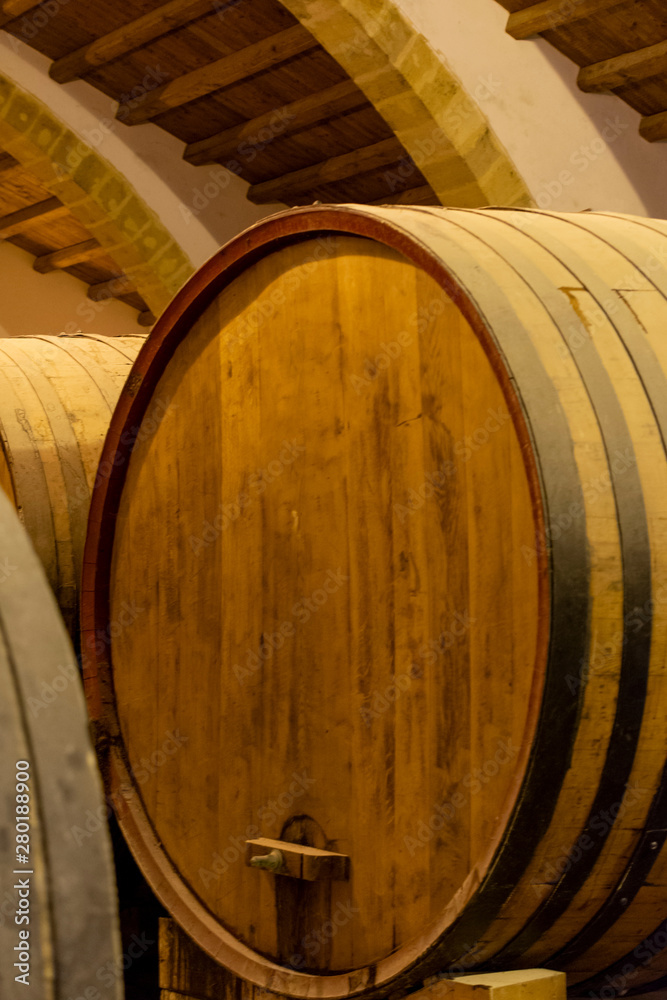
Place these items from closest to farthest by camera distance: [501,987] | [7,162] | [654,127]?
[501,987] → [654,127] → [7,162]

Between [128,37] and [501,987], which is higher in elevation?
[128,37]

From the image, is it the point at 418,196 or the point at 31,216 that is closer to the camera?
the point at 418,196

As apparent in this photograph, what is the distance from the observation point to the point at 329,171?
7719mm

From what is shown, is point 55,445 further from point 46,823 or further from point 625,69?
point 625,69

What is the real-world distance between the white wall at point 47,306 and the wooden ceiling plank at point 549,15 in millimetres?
Answer: 6062

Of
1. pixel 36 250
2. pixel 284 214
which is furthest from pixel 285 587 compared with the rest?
pixel 36 250

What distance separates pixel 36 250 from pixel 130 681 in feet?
30.5

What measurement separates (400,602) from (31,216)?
869 centimetres

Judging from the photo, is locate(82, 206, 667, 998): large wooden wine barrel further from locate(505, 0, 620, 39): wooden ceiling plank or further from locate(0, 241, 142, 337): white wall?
locate(0, 241, 142, 337): white wall

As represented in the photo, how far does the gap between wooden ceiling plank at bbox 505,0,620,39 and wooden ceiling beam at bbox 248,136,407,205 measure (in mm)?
1985

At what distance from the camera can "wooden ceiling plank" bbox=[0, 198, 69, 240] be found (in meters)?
9.43

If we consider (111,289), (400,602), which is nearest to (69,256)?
(111,289)

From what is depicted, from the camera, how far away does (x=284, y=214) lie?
6.52ft

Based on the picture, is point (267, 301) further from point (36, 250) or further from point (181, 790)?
point (36, 250)
